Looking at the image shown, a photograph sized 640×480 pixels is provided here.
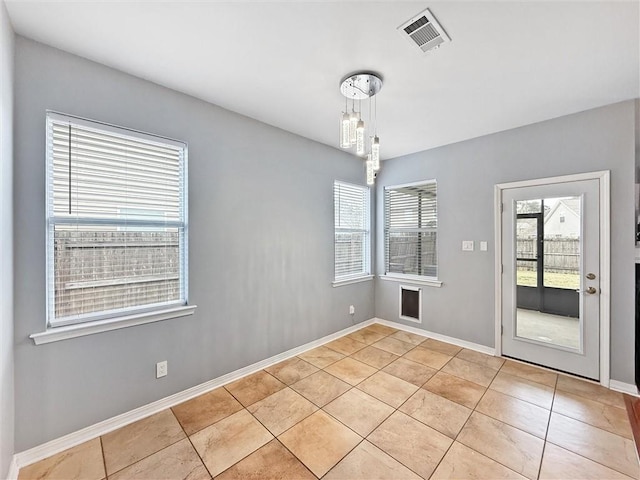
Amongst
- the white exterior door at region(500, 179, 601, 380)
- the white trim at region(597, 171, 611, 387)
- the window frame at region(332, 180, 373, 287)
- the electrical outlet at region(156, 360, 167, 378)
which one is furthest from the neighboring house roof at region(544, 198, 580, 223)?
the electrical outlet at region(156, 360, 167, 378)

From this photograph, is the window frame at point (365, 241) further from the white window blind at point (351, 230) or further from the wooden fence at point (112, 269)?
the wooden fence at point (112, 269)

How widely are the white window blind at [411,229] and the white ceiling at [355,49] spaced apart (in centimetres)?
144

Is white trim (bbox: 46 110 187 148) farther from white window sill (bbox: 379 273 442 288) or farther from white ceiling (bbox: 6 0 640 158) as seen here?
white window sill (bbox: 379 273 442 288)

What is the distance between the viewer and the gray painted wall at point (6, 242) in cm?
136

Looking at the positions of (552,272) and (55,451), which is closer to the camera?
(55,451)

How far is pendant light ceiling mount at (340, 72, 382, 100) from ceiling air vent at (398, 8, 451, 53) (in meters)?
0.40

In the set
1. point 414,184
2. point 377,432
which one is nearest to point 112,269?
point 377,432

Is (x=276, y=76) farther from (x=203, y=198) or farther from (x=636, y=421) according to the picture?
(x=636, y=421)

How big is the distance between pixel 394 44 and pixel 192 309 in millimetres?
2547

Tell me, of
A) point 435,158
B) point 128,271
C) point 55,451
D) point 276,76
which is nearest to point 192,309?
point 128,271

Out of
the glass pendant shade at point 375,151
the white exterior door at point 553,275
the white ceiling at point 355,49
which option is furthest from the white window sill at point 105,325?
the white exterior door at point 553,275

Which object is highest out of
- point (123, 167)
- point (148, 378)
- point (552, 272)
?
point (123, 167)

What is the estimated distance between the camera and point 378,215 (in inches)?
170

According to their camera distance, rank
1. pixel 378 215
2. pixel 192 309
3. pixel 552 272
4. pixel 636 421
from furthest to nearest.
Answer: pixel 378 215 → pixel 552 272 → pixel 192 309 → pixel 636 421
